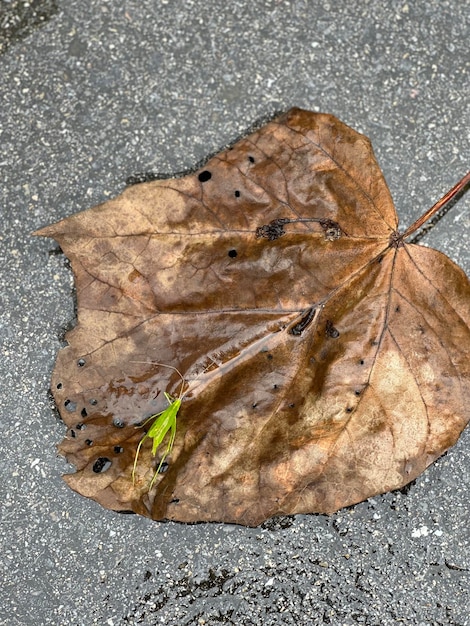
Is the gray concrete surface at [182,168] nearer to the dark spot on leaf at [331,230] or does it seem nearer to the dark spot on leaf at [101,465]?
the dark spot on leaf at [101,465]

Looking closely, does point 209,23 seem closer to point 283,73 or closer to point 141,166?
point 283,73

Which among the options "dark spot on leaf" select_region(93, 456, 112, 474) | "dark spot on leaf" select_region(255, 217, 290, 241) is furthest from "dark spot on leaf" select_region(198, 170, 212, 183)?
"dark spot on leaf" select_region(93, 456, 112, 474)

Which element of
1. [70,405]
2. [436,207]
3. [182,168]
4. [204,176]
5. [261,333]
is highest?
[436,207]

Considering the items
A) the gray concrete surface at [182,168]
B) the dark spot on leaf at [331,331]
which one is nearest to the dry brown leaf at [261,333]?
the dark spot on leaf at [331,331]

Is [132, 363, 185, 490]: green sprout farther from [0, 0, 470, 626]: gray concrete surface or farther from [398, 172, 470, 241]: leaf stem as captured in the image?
[398, 172, 470, 241]: leaf stem

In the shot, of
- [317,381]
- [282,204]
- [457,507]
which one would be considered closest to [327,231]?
[282,204]

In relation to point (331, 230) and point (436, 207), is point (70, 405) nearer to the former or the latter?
point (331, 230)

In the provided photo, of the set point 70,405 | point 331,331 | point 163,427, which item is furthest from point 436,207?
point 70,405
